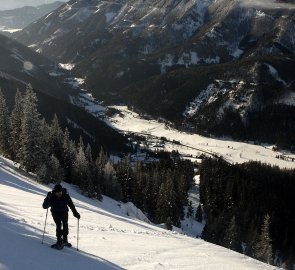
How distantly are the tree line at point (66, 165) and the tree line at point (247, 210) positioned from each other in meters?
11.5

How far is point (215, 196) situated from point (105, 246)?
12592 centimetres

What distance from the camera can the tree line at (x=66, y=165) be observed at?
68.9m

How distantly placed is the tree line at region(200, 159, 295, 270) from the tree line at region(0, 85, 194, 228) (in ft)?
37.8

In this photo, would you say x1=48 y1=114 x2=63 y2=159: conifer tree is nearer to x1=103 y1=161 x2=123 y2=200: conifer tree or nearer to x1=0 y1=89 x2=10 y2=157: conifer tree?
x1=0 y1=89 x2=10 y2=157: conifer tree

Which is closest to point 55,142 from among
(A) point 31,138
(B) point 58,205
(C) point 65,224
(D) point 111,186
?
(D) point 111,186

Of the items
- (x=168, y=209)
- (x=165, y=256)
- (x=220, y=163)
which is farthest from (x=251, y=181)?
(x=165, y=256)

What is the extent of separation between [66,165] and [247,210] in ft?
228

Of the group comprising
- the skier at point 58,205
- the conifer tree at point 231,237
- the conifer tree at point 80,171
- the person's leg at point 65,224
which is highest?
the skier at point 58,205

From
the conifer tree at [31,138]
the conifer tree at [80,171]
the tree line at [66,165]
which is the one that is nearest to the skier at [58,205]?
the tree line at [66,165]

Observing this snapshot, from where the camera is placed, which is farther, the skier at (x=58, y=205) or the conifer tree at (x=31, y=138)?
the conifer tree at (x=31, y=138)

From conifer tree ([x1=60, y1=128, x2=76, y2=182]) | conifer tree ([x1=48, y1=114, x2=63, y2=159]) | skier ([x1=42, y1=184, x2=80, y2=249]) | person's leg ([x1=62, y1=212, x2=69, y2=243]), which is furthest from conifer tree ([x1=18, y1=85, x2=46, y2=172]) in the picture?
skier ([x1=42, y1=184, x2=80, y2=249])

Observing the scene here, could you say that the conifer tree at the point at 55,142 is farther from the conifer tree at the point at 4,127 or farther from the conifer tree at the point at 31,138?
the conifer tree at the point at 31,138

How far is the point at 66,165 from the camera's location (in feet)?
287

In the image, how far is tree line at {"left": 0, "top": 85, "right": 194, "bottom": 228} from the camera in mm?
68938
